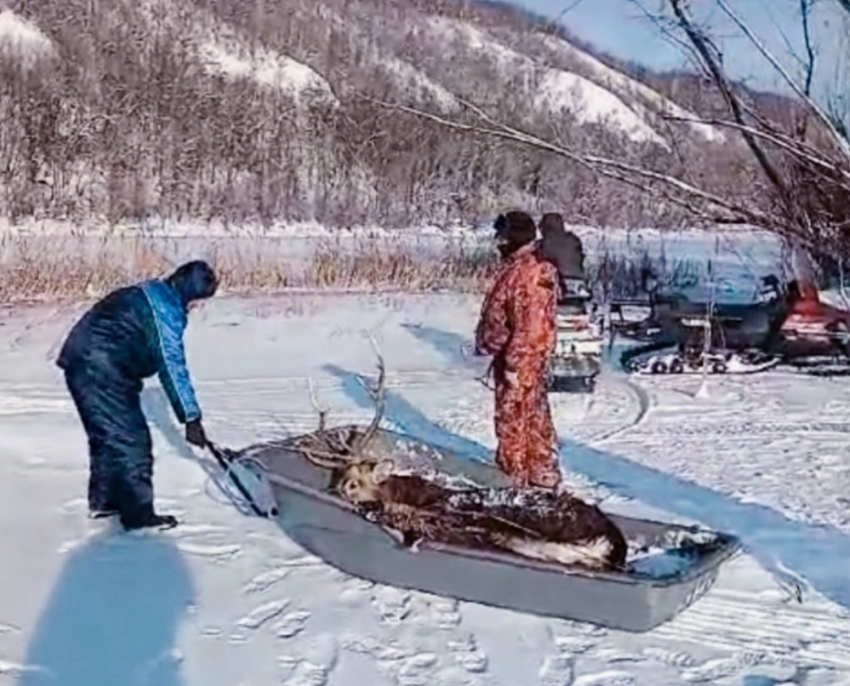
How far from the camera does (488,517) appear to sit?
4.84 metres

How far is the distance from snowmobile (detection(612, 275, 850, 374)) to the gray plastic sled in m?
5.33

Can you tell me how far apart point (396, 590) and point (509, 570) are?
508 mm

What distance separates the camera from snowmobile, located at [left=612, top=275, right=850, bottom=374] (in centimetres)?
1030

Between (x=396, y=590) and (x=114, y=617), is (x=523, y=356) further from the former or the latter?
(x=114, y=617)

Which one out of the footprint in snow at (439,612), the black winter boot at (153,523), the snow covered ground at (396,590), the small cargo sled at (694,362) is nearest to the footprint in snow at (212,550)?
the snow covered ground at (396,590)

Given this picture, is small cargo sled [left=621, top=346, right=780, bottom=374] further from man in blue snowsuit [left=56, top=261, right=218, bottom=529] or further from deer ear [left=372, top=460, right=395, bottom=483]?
man in blue snowsuit [left=56, top=261, right=218, bottom=529]

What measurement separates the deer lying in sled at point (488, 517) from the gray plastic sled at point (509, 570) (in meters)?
0.07

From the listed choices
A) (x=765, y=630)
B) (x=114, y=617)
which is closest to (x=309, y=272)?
(x=114, y=617)

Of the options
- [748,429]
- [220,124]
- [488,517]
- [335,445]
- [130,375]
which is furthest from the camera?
[220,124]

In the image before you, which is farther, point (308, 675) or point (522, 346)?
point (522, 346)

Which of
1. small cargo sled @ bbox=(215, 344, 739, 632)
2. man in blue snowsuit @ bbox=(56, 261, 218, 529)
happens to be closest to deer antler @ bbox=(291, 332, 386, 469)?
small cargo sled @ bbox=(215, 344, 739, 632)

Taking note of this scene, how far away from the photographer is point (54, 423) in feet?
26.3

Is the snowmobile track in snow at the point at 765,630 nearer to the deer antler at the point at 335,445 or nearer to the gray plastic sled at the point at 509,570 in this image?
the gray plastic sled at the point at 509,570

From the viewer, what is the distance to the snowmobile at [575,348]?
8867 mm
